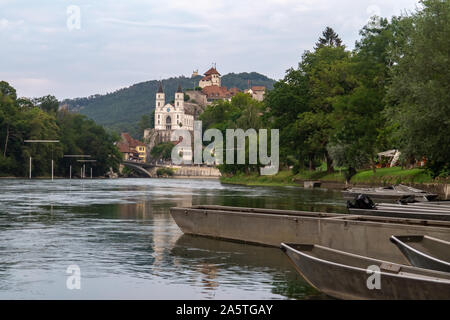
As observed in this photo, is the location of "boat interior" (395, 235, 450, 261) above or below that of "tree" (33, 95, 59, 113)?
below

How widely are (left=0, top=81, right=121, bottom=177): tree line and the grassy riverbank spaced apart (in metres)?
51.2

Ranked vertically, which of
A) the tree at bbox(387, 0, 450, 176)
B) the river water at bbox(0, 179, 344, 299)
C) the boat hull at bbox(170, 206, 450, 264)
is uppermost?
the tree at bbox(387, 0, 450, 176)

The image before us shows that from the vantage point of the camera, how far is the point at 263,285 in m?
15.3

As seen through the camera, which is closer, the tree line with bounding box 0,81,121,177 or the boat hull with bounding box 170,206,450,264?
the boat hull with bounding box 170,206,450,264

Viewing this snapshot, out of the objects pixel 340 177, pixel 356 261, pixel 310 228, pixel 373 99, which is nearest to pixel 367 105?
pixel 373 99

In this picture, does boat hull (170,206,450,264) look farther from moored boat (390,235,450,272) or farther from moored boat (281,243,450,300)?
moored boat (281,243,450,300)

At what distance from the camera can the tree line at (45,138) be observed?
150m

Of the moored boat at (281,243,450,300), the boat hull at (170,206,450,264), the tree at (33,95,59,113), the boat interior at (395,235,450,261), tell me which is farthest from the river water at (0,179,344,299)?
the tree at (33,95,59,113)

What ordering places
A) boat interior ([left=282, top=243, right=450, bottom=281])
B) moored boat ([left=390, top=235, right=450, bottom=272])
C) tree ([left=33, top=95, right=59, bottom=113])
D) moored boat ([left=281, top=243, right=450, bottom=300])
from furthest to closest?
tree ([left=33, top=95, right=59, bottom=113]) < moored boat ([left=390, top=235, right=450, bottom=272]) < boat interior ([left=282, top=243, right=450, bottom=281]) < moored boat ([left=281, top=243, right=450, bottom=300])

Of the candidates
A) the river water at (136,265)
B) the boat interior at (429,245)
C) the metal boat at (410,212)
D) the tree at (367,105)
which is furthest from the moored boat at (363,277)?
the tree at (367,105)

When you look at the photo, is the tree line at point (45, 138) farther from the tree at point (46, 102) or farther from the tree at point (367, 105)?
the tree at point (367, 105)

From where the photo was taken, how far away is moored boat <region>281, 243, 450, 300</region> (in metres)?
11.0

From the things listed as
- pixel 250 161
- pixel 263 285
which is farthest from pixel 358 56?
pixel 263 285
